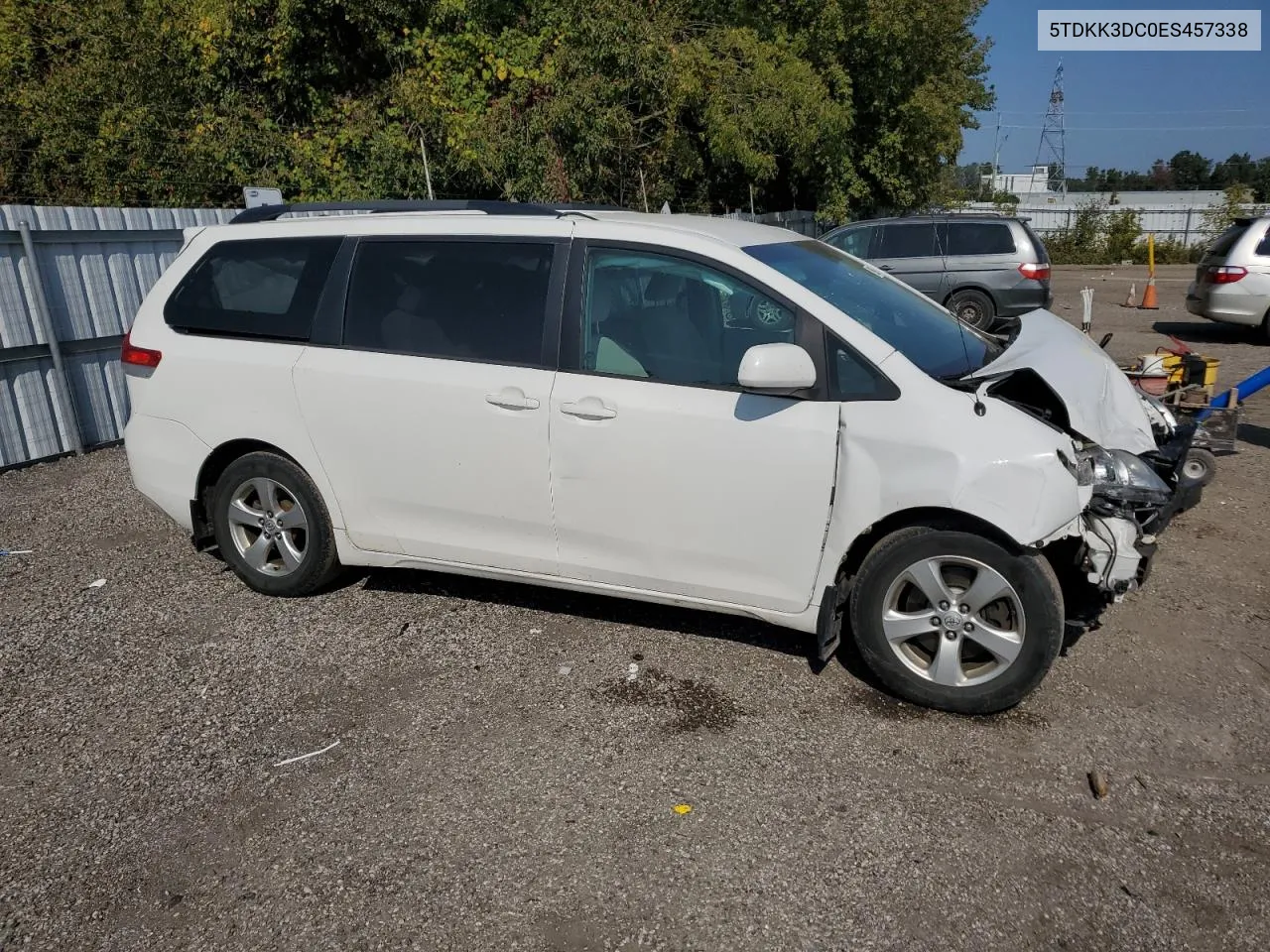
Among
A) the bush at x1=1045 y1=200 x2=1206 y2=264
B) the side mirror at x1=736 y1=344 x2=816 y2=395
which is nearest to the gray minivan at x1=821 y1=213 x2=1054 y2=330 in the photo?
the side mirror at x1=736 y1=344 x2=816 y2=395

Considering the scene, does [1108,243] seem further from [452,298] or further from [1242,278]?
[452,298]

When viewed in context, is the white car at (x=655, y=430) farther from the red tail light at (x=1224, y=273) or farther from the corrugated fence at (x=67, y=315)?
the red tail light at (x=1224, y=273)

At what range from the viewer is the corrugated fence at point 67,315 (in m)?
7.46

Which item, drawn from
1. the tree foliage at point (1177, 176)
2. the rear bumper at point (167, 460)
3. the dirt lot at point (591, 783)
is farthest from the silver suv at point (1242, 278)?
the tree foliage at point (1177, 176)

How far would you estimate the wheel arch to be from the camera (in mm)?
3434

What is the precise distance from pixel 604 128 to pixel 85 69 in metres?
9.14

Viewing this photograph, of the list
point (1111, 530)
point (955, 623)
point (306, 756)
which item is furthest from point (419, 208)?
point (1111, 530)

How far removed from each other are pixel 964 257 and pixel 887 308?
1063cm

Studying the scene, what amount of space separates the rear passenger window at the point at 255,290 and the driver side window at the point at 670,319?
1.46m

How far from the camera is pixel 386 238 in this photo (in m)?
4.39

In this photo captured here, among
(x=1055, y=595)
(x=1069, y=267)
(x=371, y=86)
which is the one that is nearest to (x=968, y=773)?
(x=1055, y=595)

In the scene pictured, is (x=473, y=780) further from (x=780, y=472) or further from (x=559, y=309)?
(x=559, y=309)

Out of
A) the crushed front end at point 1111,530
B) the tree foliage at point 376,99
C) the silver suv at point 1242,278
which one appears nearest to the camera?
the crushed front end at point 1111,530

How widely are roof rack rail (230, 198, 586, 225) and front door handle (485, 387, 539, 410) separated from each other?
0.84m
